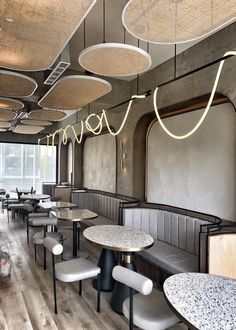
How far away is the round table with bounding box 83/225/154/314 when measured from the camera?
2.58m

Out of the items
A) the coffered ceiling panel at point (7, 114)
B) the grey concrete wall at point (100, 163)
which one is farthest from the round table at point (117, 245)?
the coffered ceiling panel at point (7, 114)

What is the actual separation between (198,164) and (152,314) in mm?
2720

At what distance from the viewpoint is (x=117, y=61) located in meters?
2.83

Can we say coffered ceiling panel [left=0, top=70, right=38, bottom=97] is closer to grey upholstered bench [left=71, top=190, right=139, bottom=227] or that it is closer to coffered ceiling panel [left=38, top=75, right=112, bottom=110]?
coffered ceiling panel [left=38, top=75, right=112, bottom=110]

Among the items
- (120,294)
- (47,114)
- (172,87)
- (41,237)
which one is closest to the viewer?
(120,294)

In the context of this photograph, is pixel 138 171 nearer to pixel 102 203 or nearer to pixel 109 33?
pixel 102 203

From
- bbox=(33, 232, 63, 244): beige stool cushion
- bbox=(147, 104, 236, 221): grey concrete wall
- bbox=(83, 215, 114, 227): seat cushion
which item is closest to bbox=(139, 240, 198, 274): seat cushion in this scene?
bbox=(147, 104, 236, 221): grey concrete wall

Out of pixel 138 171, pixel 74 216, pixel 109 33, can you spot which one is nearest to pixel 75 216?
pixel 74 216

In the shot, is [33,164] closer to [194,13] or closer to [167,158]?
[167,158]

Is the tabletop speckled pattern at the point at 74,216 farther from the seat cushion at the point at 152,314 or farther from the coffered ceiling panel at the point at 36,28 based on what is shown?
the coffered ceiling panel at the point at 36,28

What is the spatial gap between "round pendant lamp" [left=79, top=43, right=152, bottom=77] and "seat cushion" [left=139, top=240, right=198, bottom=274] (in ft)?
7.69

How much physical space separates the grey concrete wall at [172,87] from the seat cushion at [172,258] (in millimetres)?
1997

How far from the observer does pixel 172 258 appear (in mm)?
3189

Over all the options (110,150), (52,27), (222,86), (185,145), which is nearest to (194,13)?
(52,27)
